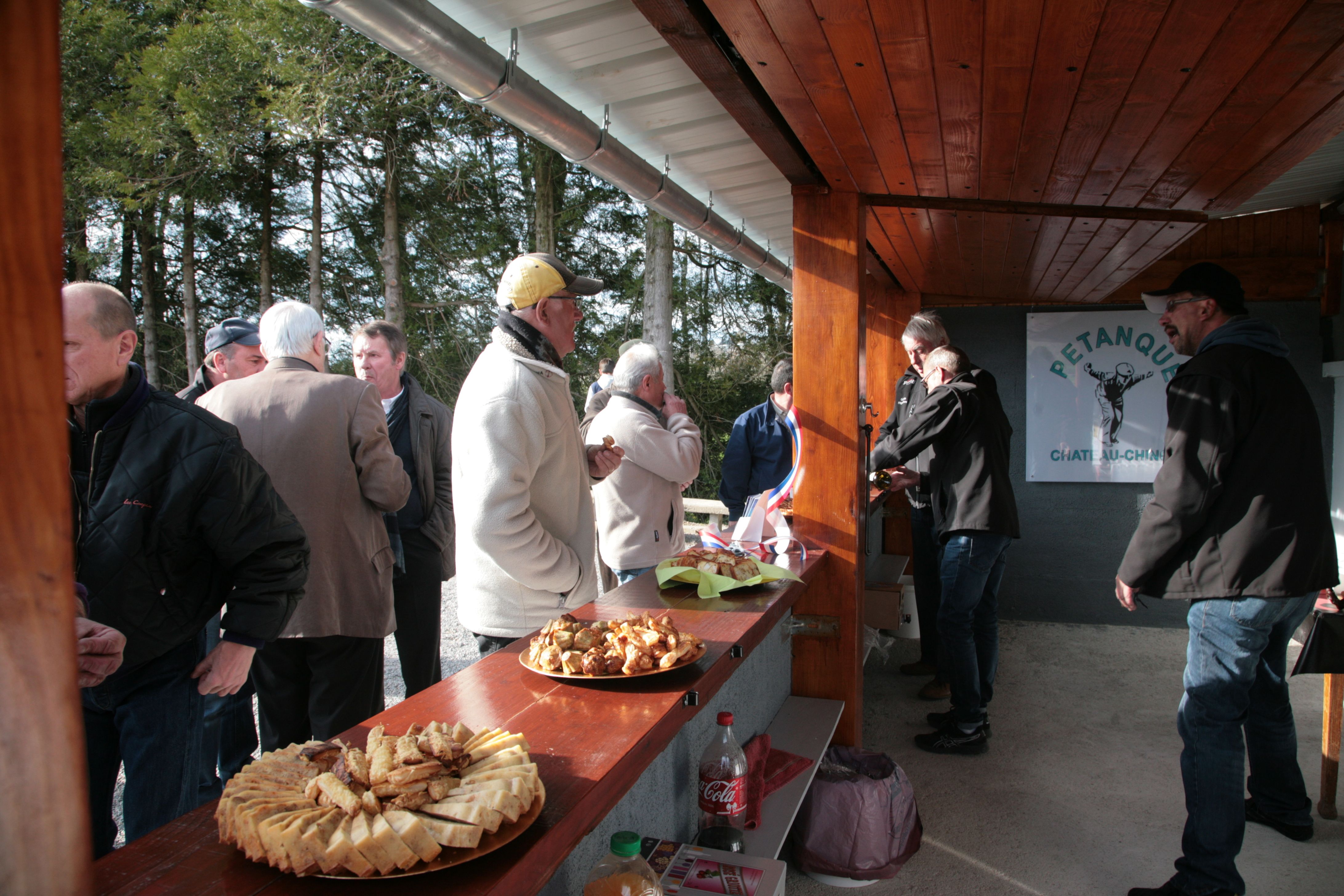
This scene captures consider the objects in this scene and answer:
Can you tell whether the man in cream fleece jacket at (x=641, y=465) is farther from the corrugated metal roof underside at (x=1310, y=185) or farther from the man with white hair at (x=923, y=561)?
the corrugated metal roof underside at (x=1310, y=185)

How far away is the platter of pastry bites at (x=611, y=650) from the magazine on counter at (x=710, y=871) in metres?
0.53

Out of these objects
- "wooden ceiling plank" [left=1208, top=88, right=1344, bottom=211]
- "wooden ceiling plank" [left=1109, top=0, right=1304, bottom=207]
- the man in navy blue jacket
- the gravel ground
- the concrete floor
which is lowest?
the concrete floor

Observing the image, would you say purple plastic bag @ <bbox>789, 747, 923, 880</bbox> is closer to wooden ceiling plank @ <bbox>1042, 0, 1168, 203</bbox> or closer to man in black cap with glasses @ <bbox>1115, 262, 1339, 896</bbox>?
man in black cap with glasses @ <bbox>1115, 262, 1339, 896</bbox>

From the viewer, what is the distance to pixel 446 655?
16.8 ft

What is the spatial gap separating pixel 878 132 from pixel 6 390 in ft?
7.83

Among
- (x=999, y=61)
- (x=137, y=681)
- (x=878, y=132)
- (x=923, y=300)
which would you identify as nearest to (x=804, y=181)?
(x=878, y=132)

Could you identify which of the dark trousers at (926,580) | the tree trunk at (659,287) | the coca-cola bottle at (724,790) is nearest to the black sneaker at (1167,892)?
the coca-cola bottle at (724,790)

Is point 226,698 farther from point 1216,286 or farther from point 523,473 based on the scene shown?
point 1216,286

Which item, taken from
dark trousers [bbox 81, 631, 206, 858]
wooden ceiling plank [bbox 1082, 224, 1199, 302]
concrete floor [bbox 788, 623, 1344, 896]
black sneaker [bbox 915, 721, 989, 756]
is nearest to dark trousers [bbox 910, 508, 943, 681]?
concrete floor [bbox 788, 623, 1344, 896]

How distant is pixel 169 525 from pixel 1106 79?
2387 millimetres

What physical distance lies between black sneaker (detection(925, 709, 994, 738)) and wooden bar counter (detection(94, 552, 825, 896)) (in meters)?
2.21

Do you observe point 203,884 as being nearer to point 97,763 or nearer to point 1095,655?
point 97,763

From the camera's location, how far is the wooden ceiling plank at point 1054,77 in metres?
1.67

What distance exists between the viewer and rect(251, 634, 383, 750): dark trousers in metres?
2.63
